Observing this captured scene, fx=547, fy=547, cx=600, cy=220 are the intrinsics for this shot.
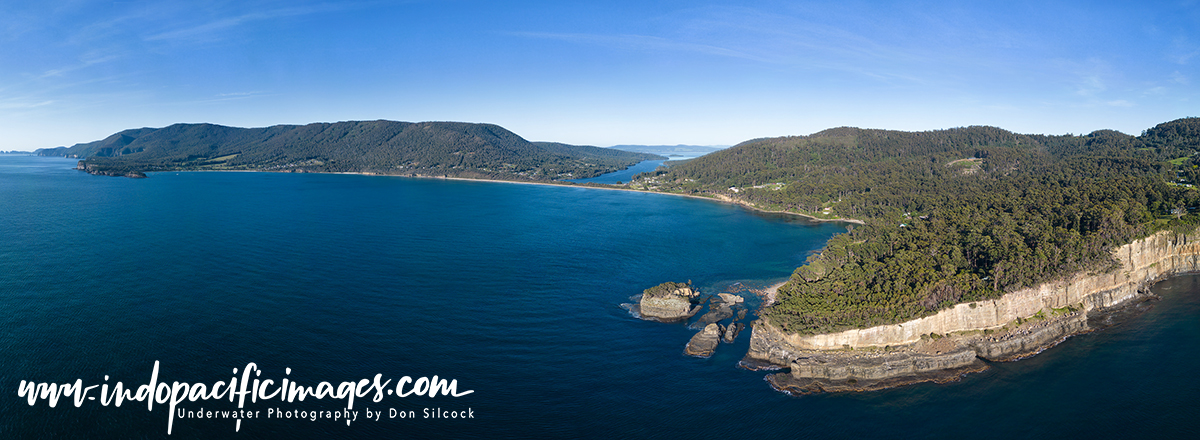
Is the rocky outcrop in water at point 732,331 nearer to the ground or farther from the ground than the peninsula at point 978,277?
nearer to the ground

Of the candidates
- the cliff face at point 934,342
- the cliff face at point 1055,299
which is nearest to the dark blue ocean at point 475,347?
the cliff face at point 934,342

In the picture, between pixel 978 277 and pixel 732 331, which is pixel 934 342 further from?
pixel 732 331

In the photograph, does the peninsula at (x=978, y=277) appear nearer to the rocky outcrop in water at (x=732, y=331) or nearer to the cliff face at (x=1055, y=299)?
the cliff face at (x=1055, y=299)

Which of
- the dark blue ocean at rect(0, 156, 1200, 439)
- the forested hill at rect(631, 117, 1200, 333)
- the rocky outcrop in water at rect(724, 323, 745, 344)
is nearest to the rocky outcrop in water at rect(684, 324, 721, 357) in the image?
the rocky outcrop in water at rect(724, 323, 745, 344)

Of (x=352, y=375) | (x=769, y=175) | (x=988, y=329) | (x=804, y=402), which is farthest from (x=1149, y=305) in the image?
(x=769, y=175)

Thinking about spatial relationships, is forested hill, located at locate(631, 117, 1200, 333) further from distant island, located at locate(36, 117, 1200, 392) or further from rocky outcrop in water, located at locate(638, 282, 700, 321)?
rocky outcrop in water, located at locate(638, 282, 700, 321)
